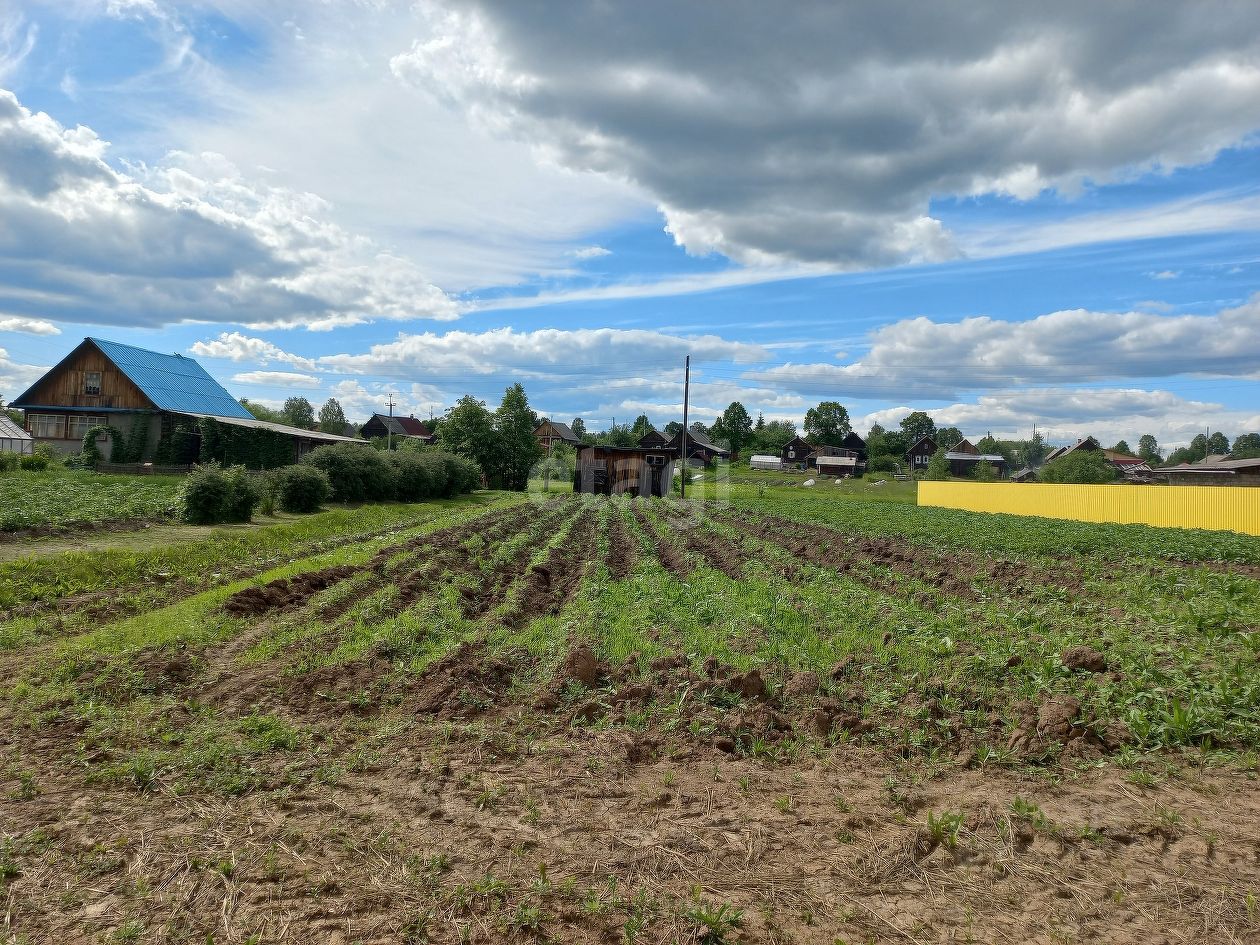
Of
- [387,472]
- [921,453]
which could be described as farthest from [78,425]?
[921,453]

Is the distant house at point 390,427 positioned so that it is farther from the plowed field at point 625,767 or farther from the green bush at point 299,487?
the plowed field at point 625,767

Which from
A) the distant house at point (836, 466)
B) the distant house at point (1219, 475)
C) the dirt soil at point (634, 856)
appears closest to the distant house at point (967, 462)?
the distant house at point (836, 466)

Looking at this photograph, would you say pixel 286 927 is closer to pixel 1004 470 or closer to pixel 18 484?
pixel 18 484

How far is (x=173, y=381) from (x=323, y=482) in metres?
26.9

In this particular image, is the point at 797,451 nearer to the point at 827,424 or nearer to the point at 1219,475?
the point at 827,424

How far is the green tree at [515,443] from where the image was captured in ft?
186

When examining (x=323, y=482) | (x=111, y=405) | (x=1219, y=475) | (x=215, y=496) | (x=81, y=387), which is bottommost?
(x=215, y=496)

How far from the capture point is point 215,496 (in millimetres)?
21469

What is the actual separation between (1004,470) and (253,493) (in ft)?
330

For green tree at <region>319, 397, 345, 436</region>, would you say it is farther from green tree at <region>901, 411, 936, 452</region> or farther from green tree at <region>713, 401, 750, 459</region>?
green tree at <region>901, 411, 936, 452</region>

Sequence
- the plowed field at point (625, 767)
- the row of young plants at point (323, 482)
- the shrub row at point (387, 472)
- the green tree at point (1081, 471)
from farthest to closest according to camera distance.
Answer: the green tree at point (1081, 471)
the shrub row at point (387, 472)
the row of young plants at point (323, 482)
the plowed field at point (625, 767)

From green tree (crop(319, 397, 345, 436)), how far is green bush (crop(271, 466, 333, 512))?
261 ft

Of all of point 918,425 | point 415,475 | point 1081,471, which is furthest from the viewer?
point 918,425

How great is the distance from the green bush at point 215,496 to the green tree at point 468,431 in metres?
31.4
